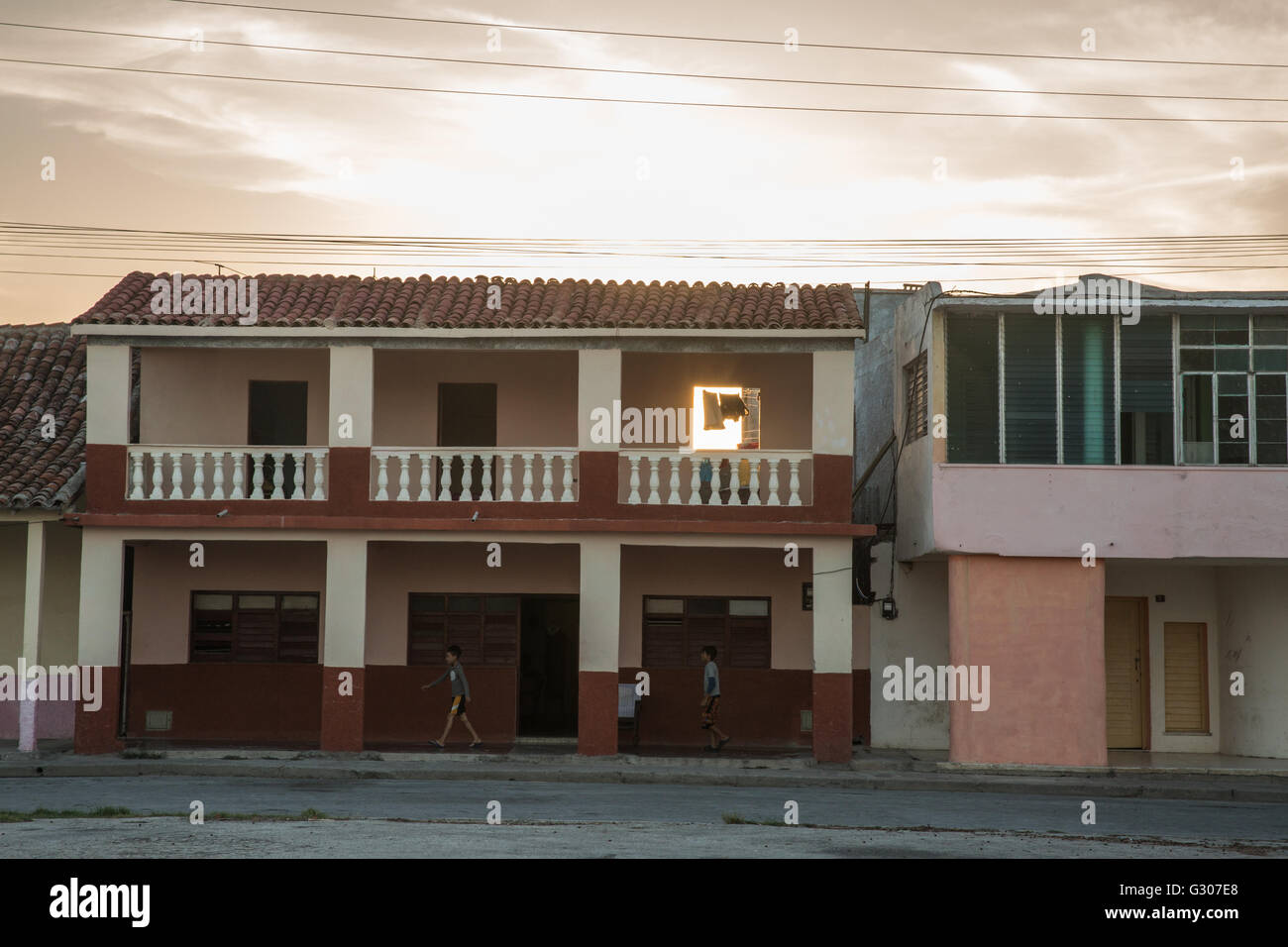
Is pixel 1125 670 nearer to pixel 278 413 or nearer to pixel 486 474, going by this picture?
pixel 486 474

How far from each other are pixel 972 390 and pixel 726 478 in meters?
3.56

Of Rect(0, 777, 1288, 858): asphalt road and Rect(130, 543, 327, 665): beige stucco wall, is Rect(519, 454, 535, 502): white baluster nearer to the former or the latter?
Rect(130, 543, 327, 665): beige stucco wall

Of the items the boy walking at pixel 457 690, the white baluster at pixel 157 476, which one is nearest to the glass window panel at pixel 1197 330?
the boy walking at pixel 457 690

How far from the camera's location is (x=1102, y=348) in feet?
64.2

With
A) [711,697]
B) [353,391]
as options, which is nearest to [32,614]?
[353,391]

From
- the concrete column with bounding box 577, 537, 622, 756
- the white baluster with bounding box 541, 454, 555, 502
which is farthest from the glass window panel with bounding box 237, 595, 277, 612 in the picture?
the concrete column with bounding box 577, 537, 622, 756

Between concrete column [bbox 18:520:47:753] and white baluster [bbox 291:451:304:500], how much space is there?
347 centimetres

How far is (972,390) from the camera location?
64.6 feet

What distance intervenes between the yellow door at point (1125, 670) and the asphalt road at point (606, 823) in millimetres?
4626

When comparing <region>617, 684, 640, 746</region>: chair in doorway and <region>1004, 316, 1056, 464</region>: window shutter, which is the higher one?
<region>1004, 316, 1056, 464</region>: window shutter

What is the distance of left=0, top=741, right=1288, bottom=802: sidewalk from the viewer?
18219 millimetres

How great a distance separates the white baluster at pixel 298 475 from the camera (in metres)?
20.2

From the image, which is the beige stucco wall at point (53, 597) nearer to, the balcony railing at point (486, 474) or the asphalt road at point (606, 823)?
the asphalt road at point (606, 823)
